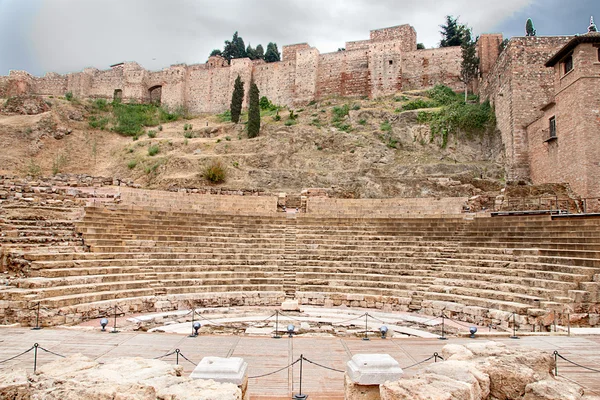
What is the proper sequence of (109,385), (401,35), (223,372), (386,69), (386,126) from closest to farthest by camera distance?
(109,385)
(223,372)
(386,126)
(386,69)
(401,35)

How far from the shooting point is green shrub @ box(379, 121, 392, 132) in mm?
29341

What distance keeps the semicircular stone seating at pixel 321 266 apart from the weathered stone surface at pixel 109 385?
5252mm

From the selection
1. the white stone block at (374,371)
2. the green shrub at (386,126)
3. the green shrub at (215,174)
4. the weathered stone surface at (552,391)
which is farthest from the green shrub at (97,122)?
the weathered stone surface at (552,391)

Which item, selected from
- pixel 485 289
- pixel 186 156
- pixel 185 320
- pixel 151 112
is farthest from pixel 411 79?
pixel 185 320

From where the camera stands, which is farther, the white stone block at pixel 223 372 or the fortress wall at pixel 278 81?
the fortress wall at pixel 278 81

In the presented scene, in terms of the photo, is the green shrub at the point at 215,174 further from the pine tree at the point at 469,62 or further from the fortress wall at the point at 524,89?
the pine tree at the point at 469,62

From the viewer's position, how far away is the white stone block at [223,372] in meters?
4.10

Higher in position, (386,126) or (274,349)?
(386,126)

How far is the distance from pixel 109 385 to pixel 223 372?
1.02 meters

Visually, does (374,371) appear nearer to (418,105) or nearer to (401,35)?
(418,105)

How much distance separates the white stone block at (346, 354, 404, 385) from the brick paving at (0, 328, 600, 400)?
83cm

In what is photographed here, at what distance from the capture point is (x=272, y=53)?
53406mm

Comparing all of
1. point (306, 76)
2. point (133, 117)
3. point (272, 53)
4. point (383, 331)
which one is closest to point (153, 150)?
point (133, 117)

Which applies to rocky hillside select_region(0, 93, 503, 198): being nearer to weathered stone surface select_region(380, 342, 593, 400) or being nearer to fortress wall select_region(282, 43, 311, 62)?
fortress wall select_region(282, 43, 311, 62)
